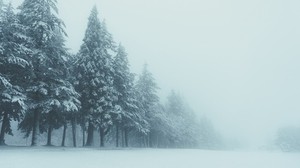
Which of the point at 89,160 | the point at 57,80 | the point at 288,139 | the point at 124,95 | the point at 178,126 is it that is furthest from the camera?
the point at 288,139

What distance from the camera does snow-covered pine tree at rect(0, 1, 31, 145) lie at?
1861 centimetres

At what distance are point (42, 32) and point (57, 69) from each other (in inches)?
140

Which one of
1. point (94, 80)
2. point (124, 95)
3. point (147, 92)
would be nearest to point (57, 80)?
point (94, 80)

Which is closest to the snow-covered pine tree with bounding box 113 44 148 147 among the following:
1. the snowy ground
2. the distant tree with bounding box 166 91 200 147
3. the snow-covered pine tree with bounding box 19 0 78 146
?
A: the snow-covered pine tree with bounding box 19 0 78 146

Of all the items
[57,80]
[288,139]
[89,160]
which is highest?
[57,80]

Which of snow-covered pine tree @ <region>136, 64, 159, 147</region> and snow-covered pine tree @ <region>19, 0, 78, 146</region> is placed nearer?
snow-covered pine tree @ <region>19, 0, 78, 146</region>

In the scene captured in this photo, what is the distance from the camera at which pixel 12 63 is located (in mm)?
19953

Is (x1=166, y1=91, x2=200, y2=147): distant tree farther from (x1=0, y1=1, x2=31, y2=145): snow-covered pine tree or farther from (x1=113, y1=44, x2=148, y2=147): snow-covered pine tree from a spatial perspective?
(x1=0, y1=1, x2=31, y2=145): snow-covered pine tree

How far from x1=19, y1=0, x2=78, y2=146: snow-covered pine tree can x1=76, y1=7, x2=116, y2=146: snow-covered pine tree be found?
5.01m

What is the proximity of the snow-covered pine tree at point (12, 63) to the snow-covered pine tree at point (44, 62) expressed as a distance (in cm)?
107

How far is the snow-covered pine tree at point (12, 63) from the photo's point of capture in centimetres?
1861

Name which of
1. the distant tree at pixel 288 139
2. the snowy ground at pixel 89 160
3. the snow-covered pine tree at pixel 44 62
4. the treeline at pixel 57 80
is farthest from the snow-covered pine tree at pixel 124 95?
the distant tree at pixel 288 139

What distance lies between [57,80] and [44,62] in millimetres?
2101

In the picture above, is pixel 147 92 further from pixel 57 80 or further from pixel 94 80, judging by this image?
pixel 57 80
